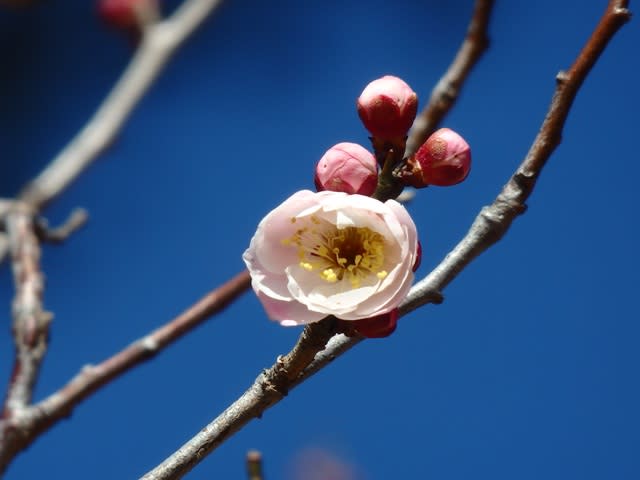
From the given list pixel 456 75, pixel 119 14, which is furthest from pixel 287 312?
pixel 119 14

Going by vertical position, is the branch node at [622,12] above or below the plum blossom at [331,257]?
above

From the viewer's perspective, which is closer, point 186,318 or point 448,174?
point 448,174

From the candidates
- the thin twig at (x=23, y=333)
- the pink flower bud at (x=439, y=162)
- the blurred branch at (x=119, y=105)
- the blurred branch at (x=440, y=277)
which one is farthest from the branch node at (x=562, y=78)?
the blurred branch at (x=119, y=105)

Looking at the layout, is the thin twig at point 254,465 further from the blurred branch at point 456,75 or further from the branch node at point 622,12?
the branch node at point 622,12

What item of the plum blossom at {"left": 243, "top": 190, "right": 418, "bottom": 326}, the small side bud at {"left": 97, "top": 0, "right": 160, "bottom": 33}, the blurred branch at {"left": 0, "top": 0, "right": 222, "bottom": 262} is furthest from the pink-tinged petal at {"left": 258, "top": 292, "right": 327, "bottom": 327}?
the small side bud at {"left": 97, "top": 0, "right": 160, "bottom": 33}

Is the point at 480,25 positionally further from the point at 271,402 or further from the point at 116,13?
the point at 116,13

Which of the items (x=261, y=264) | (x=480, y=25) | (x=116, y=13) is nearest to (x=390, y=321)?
(x=261, y=264)

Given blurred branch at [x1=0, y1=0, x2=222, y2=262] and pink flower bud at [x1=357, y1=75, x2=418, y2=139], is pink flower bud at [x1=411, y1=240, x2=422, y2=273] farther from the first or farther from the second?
blurred branch at [x1=0, y1=0, x2=222, y2=262]
